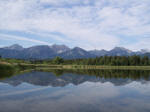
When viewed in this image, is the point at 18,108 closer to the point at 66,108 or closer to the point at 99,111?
the point at 66,108

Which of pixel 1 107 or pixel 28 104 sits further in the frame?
pixel 28 104

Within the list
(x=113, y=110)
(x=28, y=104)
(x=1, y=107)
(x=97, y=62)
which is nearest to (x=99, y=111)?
(x=113, y=110)

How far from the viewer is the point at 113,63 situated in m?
149

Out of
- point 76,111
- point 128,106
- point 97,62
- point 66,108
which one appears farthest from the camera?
point 97,62

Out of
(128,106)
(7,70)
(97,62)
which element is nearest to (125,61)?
(97,62)

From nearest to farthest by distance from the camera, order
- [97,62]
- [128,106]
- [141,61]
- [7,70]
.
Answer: [128,106] < [7,70] < [141,61] < [97,62]

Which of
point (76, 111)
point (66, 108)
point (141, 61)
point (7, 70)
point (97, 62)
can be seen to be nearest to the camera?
point (76, 111)

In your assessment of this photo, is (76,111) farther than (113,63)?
No

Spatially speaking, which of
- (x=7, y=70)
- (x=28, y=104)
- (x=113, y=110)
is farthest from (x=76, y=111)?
(x=7, y=70)

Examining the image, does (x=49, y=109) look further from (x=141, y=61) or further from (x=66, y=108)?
(x=141, y=61)

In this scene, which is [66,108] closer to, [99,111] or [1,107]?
[99,111]

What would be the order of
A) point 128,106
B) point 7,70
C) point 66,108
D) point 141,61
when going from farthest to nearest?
point 141,61 < point 7,70 < point 128,106 < point 66,108

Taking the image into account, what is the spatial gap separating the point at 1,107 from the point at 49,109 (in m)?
4.19

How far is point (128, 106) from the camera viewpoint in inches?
579
